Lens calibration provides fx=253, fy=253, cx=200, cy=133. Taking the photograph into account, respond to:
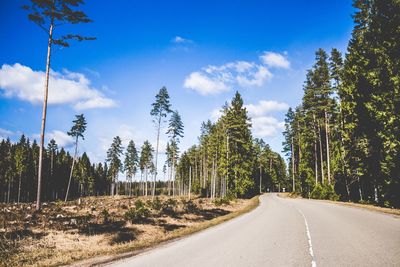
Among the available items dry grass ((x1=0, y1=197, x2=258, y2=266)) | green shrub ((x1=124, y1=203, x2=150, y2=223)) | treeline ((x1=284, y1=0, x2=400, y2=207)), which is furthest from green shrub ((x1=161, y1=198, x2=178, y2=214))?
treeline ((x1=284, y1=0, x2=400, y2=207))

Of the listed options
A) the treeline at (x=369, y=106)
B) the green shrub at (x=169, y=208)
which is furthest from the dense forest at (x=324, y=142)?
the green shrub at (x=169, y=208)

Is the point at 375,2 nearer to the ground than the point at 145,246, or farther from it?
farther from it

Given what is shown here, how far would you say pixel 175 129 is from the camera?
5294 cm

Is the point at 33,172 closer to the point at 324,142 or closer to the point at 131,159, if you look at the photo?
Result: the point at 131,159

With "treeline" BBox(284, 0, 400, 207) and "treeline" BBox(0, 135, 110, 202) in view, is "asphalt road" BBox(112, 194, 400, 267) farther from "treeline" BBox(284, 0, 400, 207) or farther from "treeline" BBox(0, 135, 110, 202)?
"treeline" BBox(0, 135, 110, 202)

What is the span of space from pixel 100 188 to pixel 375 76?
11984 centimetres

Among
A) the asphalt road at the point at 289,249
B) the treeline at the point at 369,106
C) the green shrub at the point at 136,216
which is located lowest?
the green shrub at the point at 136,216

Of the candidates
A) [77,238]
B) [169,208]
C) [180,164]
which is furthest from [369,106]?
[180,164]

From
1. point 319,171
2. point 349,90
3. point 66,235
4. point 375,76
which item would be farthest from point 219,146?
point 66,235

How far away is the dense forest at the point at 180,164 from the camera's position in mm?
46188

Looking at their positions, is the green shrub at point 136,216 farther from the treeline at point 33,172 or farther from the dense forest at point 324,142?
the treeline at point 33,172

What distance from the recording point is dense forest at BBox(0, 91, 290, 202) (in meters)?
46.2

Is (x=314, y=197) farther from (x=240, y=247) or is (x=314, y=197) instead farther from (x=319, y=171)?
(x=240, y=247)

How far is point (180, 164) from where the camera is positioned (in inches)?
3583
